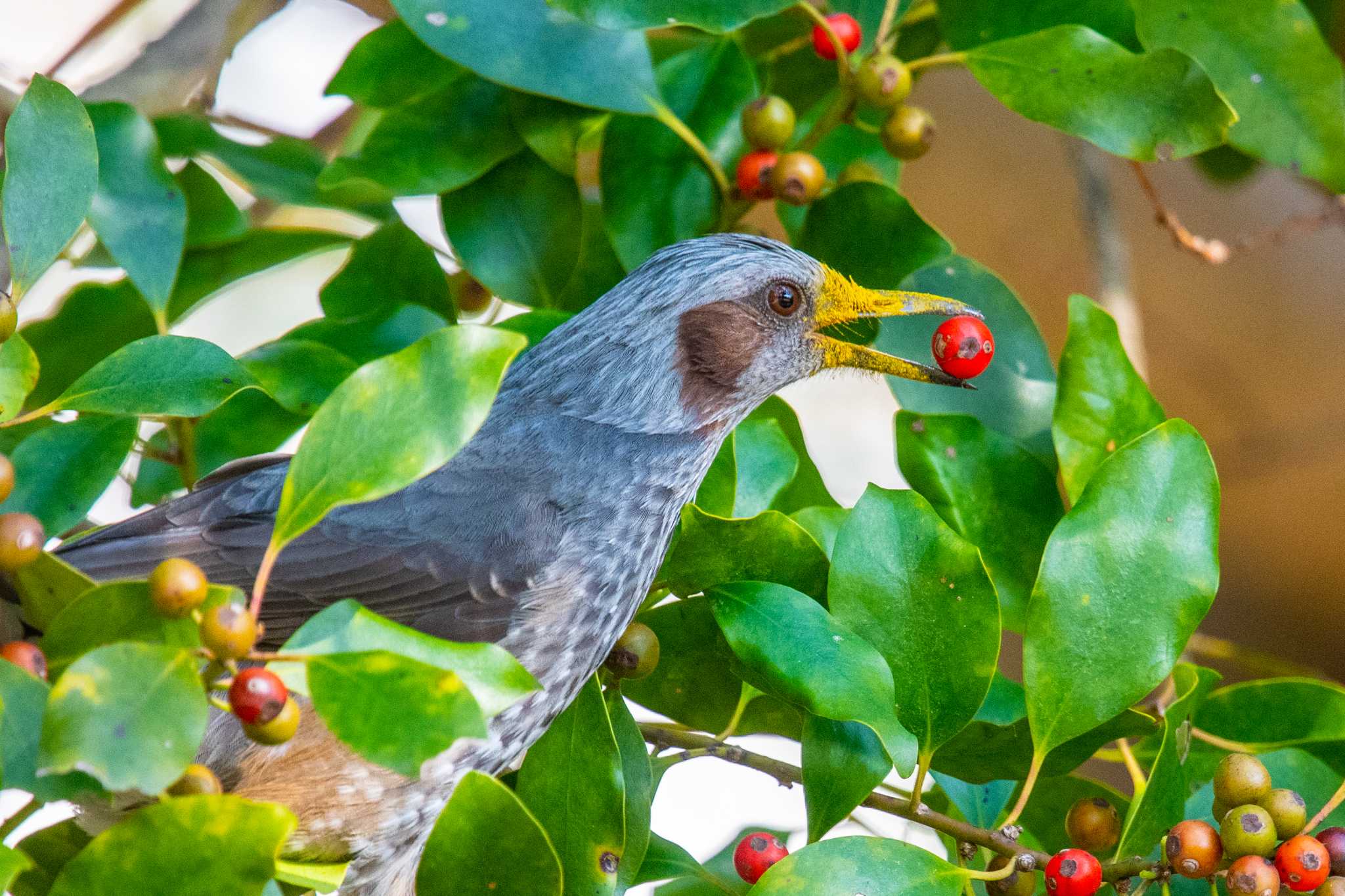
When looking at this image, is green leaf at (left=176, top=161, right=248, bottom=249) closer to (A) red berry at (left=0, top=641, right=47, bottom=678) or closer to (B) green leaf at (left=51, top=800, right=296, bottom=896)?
(A) red berry at (left=0, top=641, right=47, bottom=678)

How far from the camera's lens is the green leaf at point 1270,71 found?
2035 mm

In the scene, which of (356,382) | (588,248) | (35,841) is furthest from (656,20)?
(35,841)

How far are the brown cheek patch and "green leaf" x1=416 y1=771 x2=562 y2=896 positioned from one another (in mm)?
825

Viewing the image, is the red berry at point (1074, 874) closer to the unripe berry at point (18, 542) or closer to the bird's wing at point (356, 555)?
the bird's wing at point (356, 555)

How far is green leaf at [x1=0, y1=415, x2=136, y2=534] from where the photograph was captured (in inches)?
67.2

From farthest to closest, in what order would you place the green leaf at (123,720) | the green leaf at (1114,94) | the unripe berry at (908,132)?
the unripe berry at (908,132) → the green leaf at (1114,94) → the green leaf at (123,720)

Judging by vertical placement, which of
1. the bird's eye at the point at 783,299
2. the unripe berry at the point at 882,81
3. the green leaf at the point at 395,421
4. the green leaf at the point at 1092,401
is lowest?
the green leaf at the point at 1092,401

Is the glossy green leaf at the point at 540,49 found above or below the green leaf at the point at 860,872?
above

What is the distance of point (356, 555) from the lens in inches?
69.6

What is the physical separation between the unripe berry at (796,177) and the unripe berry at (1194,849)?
3.35ft

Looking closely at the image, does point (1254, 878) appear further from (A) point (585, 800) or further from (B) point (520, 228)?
(B) point (520, 228)

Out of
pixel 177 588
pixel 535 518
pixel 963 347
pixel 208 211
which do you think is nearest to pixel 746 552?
pixel 535 518

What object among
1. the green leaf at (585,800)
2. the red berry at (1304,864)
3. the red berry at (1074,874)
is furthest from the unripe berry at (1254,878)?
the green leaf at (585,800)

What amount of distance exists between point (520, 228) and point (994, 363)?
75 centimetres
